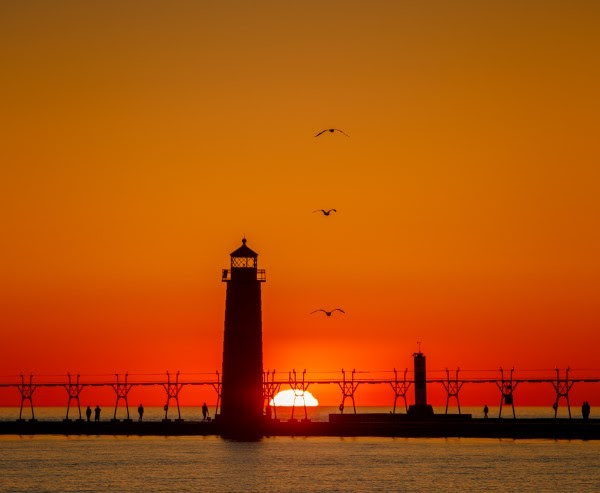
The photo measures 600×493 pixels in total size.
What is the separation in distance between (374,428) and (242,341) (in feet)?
63.8

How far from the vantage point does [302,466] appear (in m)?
85.5

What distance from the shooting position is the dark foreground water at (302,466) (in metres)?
74.6

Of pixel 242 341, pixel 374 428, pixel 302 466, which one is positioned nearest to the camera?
pixel 302 466

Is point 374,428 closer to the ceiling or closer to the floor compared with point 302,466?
closer to the ceiling

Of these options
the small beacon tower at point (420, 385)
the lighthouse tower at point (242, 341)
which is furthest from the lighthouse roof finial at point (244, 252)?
the small beacon tower at point (420, 385)

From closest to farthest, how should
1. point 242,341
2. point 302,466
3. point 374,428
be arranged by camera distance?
1. point 302,466
2. point 242,341
3. point 374,428

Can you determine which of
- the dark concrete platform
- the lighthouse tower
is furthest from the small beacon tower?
the lighthouse tower

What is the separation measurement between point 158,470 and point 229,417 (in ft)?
35.8

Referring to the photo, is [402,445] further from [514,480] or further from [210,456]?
[514,480]

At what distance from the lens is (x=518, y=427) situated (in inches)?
4158

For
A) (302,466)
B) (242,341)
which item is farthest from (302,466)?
(242,341)

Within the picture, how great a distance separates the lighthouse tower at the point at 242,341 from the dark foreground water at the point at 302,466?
Result: 384cm

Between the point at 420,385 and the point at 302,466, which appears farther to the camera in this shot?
the point at 420,385

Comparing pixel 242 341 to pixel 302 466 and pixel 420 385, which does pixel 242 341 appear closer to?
pixel 302 466
